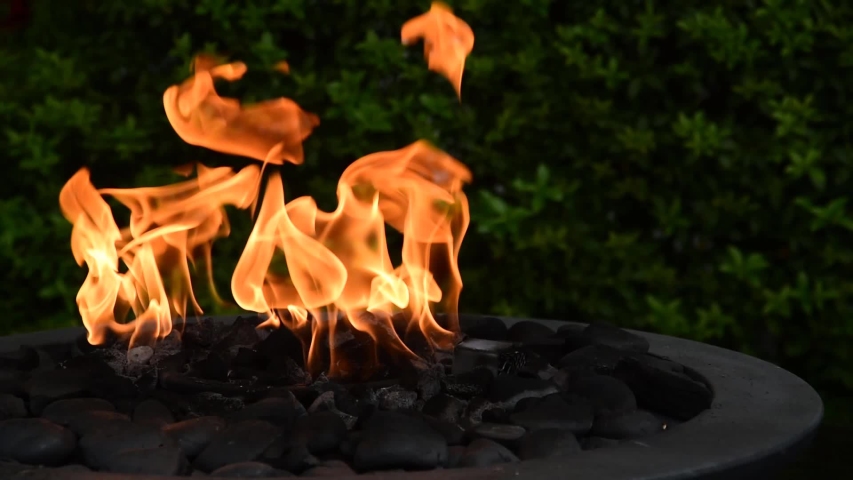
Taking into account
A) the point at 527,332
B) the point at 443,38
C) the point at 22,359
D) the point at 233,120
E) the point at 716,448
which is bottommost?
the point at 22,359

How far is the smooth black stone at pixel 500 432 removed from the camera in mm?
1973

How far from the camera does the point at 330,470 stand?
1854 millimetres

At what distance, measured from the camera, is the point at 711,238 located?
4.12 m

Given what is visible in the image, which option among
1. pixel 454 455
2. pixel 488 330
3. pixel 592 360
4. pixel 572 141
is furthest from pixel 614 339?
pixel 572 141

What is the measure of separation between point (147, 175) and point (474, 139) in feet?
4.28

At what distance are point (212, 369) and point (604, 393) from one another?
2.75 feet

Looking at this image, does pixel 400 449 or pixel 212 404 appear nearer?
pixel 400 449

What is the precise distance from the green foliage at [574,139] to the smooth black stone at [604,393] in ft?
5.79

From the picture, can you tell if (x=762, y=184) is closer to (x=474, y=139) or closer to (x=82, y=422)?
(x=474, y=139)

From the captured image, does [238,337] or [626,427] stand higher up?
[626,427]

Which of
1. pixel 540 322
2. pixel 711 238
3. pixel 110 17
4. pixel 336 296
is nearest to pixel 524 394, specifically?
pixel 336 296

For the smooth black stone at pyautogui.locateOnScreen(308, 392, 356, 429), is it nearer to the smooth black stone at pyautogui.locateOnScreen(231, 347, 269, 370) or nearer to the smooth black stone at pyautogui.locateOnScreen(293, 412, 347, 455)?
the smooth black stone at pyautogui.locateOnScreen(293, 412, 347, 455)

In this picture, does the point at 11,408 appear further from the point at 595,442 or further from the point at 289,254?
the point at 595,442

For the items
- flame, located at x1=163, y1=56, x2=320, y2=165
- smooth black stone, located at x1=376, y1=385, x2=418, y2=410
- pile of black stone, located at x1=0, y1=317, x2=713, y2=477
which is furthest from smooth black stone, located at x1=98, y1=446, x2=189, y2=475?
flame, located at x1=163, y1=56, x2=320, y2=165
